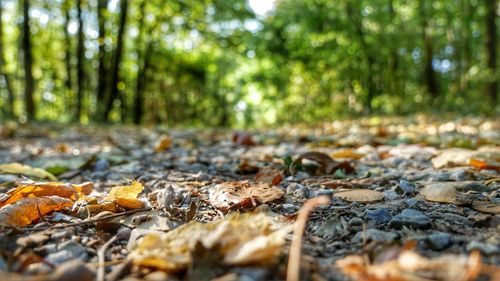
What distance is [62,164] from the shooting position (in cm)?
271

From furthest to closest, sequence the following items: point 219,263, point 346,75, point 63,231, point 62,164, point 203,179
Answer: point 346,75 < point 62,164 < point 203,179 < point 63,231 < point 219,263

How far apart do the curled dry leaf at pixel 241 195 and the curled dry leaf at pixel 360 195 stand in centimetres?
25

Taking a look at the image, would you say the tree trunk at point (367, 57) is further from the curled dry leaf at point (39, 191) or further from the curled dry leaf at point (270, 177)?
the curled dry leaf at point (39, 191)

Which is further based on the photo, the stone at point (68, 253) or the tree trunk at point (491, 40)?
the tree trunk at point (491, 40)

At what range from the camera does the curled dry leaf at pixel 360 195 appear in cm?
163

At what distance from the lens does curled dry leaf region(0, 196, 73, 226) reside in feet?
4.35

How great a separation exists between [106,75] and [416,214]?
37.3 ft

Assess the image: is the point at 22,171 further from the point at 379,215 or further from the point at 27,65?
the point at 27,65

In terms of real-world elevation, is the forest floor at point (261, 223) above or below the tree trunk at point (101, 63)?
below

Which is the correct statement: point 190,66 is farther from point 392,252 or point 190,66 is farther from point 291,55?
point 392,252

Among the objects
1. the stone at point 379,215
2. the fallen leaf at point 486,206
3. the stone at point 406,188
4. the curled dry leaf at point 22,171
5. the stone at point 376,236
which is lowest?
the stone at point 376,236

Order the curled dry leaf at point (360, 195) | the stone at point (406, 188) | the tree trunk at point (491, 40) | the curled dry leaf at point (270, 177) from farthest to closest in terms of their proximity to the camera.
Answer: the tree trunk at point (491, 40) < the curled dry leaf at point (270, 177) < the stone at point (406, 188) < the curled dry leaf at point (360, 195)

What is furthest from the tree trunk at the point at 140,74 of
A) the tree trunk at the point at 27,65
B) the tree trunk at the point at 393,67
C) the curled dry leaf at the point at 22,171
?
the curled dry leaf at the point at 22,171

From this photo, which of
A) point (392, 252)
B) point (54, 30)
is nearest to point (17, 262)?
point (392, 252)
